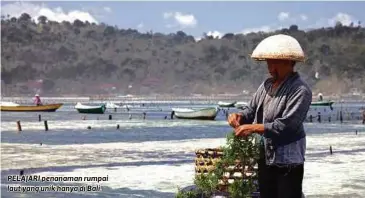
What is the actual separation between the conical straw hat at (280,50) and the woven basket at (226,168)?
0.94 metres

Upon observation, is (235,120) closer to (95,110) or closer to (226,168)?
(226,168)

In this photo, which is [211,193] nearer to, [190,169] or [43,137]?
[190,169]

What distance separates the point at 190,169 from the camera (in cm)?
2081

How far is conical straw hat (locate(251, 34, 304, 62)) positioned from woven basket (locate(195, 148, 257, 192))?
3.07 ft

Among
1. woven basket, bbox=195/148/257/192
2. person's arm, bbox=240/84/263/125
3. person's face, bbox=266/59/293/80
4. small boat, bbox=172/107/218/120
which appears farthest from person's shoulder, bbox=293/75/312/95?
small boat, bbox=172/107/218/120

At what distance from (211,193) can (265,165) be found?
1.51 m

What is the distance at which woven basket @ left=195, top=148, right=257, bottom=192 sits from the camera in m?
5.73

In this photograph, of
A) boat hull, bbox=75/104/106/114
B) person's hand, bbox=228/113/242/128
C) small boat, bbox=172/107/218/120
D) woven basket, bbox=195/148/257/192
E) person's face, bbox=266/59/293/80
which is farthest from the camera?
boat hull, bbox=75/104/106/114

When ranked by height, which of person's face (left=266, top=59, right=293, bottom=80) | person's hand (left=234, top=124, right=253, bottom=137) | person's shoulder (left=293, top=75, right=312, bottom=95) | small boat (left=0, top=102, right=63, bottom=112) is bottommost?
small boat (left=0, top=102, right=63, bottom=112)

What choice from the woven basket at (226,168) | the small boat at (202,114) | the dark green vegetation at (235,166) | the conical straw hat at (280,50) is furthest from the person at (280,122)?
the small boat at (202,114)

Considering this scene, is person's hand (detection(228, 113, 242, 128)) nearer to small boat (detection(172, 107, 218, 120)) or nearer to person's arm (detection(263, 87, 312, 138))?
person's arm (detection(263, 87, 312, 138))

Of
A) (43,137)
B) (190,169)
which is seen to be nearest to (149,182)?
(190,169)

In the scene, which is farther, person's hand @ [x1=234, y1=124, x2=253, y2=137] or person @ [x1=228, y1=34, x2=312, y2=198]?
person's hand @ [x1=234, y1=124, x2=253, y2=137]

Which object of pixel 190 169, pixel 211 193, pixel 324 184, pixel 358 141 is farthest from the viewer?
pixel 358 141
